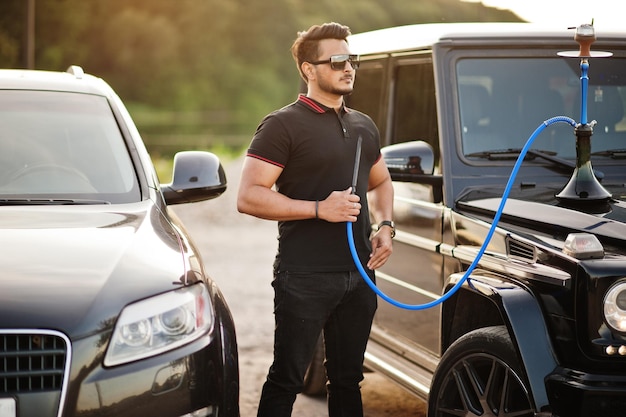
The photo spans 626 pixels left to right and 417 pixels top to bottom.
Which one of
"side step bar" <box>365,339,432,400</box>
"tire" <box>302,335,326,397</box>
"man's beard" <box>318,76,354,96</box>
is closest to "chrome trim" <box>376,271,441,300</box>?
"side step bar" <box>365,339,432,400</box>

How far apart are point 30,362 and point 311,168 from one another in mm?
1544

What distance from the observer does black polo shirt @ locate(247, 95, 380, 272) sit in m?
4.33

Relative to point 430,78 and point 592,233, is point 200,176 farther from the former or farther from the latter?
point 592,233

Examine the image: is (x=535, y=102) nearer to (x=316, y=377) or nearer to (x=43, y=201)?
(x=316, y=377)

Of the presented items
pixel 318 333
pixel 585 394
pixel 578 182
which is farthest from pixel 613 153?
pixel 585 394

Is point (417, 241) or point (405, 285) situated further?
point (405, 285)

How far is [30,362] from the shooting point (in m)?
3.27

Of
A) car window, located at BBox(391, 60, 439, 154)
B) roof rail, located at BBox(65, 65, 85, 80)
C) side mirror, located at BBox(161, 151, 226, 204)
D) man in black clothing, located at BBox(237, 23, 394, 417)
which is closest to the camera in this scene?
man in black clothing, located at BBox(237, 23, 394, 417)

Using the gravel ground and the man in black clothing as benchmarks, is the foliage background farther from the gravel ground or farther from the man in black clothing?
the man in black clothing

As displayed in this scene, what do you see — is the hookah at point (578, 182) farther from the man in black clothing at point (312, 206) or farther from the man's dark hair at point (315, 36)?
the man's dark hair at point (315, 36)

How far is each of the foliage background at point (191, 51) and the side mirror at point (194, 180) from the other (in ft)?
121

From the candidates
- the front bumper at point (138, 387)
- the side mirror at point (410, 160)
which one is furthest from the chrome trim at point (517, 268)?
the front bumper at point (138, 387)

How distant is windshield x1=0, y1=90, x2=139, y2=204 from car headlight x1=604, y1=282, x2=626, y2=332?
2.04 metres

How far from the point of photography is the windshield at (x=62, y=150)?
4.54m
